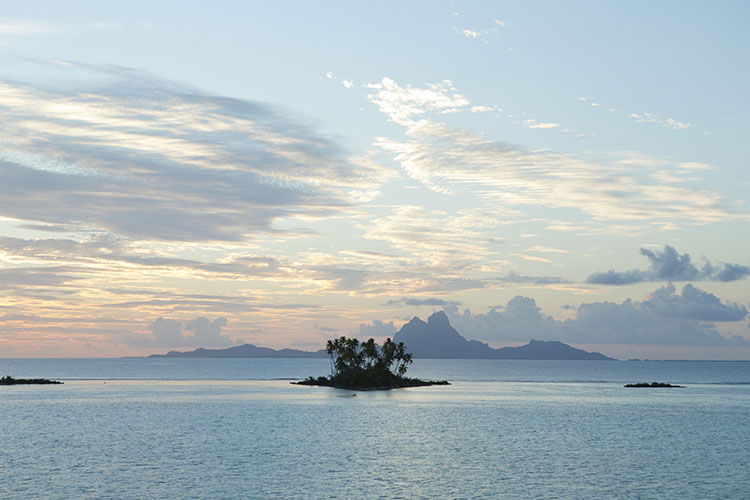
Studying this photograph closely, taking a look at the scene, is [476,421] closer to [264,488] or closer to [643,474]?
[643,474]

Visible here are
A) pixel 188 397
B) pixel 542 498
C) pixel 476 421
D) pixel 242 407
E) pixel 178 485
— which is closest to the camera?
pixel 542 498

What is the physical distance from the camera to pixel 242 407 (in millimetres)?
150500

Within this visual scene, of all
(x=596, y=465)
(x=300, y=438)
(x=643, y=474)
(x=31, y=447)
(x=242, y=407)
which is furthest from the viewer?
(x=242, y=407)

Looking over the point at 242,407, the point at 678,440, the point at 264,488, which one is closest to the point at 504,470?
the point at 264,488

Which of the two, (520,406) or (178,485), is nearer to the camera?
(178,485)

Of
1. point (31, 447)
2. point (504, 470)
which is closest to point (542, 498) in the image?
point (504, 470)

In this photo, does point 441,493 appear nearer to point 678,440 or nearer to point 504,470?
point 504,470

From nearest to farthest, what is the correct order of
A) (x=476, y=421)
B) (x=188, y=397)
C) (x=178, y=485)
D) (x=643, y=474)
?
(x=178, y=485) → (x=643, y=474) → (x=476, y=421) → (x=188, y=397)

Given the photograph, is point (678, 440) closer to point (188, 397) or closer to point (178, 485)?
point (178, 485)

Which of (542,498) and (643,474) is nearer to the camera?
(542,498)

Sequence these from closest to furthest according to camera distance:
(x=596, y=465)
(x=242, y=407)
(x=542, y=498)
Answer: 1. (x=542, y=498)
2. (x=596, y=465)
3. (x=242, y=407)

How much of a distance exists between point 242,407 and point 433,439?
6251 cm

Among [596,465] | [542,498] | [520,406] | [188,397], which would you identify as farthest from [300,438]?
[188,397]

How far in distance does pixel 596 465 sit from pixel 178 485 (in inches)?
1686
